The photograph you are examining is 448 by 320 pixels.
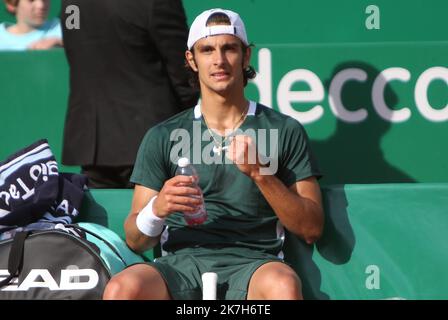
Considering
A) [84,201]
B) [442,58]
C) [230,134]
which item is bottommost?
[84,201]

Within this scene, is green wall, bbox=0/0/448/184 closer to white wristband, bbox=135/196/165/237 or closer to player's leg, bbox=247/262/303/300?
white wristband, bbox=135/196/165/237

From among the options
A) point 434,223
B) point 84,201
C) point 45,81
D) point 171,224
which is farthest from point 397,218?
point 45,81

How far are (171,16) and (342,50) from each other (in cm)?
99

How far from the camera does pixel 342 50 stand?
4.84 m

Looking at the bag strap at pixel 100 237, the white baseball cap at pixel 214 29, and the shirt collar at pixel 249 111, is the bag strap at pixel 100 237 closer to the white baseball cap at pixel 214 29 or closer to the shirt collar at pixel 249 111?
the shirt collar at pixel 249 111

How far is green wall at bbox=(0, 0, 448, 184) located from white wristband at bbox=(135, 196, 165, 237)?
4.36ft

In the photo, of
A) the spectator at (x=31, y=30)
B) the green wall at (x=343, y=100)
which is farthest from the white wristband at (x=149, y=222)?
the spectator at (x=31, y=30)

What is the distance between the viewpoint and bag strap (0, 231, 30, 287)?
12.0 ft

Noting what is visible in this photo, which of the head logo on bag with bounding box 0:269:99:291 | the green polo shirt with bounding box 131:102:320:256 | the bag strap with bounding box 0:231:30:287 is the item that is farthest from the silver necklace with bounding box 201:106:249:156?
the bag strap with bounding box 0:231:30:287

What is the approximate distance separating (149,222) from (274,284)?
571mm

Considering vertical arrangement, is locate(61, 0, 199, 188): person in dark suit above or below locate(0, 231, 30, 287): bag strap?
above

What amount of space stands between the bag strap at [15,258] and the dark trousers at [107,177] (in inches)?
30.3

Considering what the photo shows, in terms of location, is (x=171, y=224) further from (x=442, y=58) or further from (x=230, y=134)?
(x=442, y=58)

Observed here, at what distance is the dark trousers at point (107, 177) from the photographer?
444 cm
